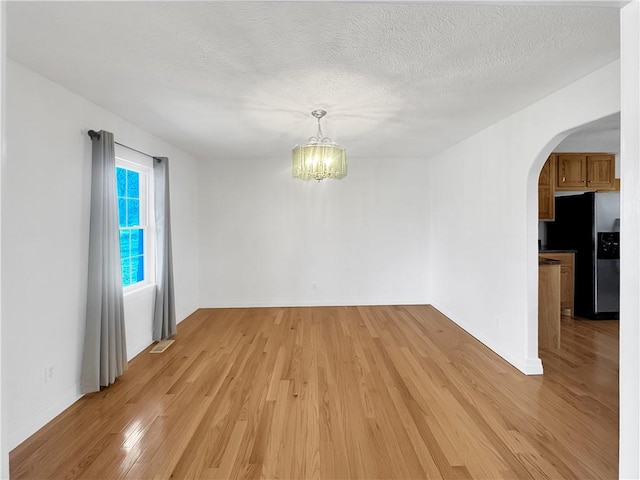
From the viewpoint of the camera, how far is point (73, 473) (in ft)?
6.36

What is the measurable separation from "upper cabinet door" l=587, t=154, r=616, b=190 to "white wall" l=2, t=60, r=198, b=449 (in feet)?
21.6

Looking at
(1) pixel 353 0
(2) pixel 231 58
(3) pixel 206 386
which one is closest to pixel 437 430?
(3) pixel 206 386

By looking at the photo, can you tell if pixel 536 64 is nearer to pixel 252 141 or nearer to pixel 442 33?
pixel 442 33

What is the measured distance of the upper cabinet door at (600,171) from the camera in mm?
5180

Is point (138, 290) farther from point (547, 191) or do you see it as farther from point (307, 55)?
point (547, 191)

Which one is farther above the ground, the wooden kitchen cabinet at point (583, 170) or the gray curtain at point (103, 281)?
the wooden kitchen cabinet at point (583, 170)

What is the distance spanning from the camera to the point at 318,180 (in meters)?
3.38

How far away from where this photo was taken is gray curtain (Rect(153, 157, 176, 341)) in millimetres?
4055

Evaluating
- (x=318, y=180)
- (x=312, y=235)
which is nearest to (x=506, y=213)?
(x=318, y=180)

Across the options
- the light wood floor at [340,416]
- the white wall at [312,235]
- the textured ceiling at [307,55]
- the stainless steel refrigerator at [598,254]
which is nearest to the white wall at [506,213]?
the textured ceiling at [307,55]

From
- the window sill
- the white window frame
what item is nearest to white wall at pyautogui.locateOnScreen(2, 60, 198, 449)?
the window sill

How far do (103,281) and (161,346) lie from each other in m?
1.39
